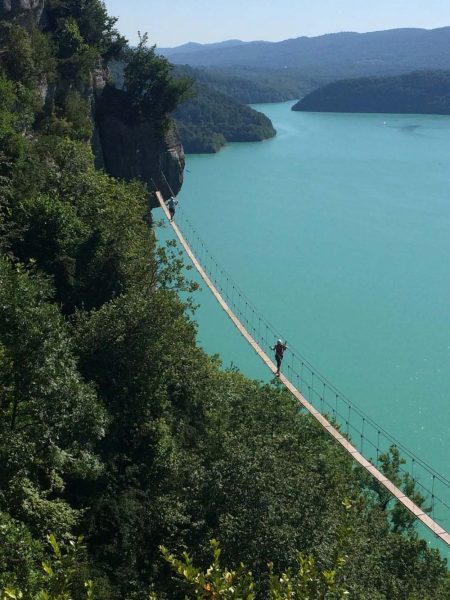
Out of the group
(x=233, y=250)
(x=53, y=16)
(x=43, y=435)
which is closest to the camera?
(x=43, y=435)

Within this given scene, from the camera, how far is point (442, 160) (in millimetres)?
30391

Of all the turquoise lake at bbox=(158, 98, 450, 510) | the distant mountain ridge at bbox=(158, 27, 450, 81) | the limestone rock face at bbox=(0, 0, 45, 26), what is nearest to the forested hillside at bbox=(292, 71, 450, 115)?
the turquoise lake at bbox=(158, 98, 450, 510)

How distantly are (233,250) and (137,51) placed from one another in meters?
6.67

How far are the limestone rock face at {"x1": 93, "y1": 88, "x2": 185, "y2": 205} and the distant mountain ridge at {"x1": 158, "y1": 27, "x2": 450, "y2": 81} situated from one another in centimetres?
7582

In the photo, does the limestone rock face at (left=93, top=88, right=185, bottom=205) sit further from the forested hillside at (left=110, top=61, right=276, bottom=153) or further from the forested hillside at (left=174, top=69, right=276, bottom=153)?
the forested hillside at (left=174, top=69, right=276, bottom=153)

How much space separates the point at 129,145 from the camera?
1108 cm

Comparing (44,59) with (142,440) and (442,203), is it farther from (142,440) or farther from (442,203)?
(442,203)

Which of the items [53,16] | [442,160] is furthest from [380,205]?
[53,16]

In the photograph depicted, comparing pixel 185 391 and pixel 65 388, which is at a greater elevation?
pixel 65 388

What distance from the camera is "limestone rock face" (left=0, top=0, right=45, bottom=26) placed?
8867 millimetres

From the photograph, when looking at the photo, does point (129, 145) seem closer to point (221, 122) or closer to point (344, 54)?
point (221, 122)

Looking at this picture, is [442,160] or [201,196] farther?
[442,160]

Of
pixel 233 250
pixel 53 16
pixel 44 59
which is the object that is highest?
pixel 53 16

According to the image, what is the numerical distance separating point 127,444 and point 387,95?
52377 mm
